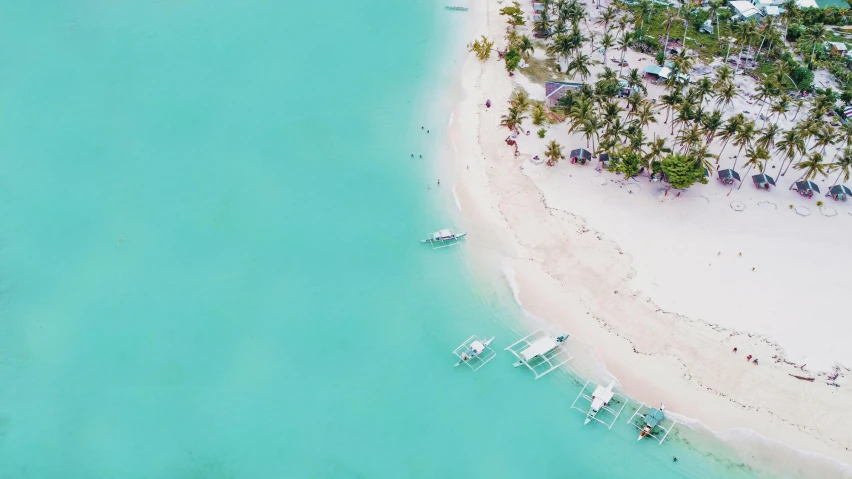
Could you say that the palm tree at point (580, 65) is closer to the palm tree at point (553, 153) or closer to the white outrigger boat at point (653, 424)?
the palm tree at point (553, 153)

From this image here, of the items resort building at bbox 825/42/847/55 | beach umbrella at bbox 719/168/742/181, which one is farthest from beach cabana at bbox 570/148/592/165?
resort building at bbox 825/42/847/55

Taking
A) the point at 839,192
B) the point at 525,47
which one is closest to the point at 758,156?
the point at 839,192

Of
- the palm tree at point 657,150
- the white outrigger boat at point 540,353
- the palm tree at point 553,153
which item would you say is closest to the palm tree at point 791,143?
the palm tree at point 657,150

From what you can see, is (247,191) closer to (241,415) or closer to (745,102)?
(241,415)

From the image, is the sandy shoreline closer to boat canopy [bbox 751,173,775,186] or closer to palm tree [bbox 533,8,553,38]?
boat canopy [bbox 751,173,775,186]

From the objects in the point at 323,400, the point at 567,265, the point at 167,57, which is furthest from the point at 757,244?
the point at 167,57

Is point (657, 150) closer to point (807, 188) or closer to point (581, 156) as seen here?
point (581, 156)
